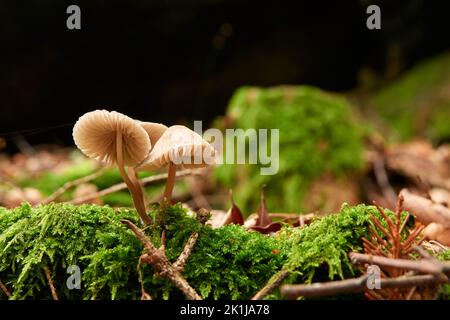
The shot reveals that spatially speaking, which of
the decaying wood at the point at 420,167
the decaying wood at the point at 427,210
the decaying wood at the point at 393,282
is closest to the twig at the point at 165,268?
the decaying wood at the point at 393,282

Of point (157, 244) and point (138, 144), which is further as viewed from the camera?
point (138, 144)

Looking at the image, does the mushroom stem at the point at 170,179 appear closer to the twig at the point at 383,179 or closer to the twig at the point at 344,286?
the twig at the point at 344,286

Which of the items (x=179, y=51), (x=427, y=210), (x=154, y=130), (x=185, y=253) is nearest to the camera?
(x=185, y=253)

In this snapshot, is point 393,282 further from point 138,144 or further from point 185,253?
point 138,144

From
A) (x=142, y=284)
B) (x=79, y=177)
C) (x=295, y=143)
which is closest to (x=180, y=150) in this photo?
(x=142, y=284)
